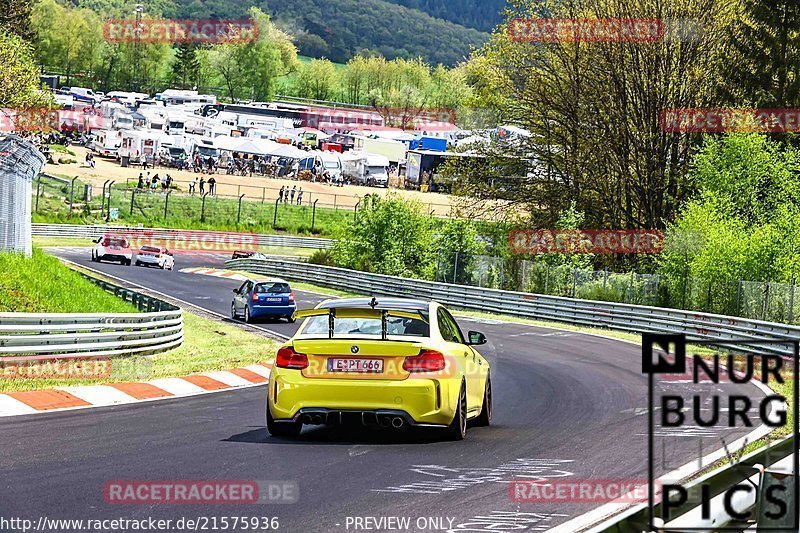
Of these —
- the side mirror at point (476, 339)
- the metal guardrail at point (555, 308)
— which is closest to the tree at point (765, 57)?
the metal guardrail at point (555, 308)

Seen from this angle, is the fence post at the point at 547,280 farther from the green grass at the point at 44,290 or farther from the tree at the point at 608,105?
the green grass at the point at 44,290

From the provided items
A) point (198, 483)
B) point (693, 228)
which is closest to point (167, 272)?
point (693, 228)

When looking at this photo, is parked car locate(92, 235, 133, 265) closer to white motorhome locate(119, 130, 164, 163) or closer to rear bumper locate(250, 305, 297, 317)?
rear bumper locate(250, 305, 297, 317)

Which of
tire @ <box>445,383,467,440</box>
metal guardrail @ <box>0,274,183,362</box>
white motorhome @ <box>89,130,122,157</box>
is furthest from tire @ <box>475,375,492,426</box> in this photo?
white motorhome @ <box>89,130,122,157</box>

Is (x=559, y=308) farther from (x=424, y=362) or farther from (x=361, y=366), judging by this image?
(x=361, y=366)

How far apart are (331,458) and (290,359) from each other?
4.30 feet

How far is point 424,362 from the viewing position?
11570 millimetres

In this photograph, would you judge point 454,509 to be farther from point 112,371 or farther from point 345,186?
point 345,186

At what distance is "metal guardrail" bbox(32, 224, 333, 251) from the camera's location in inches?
2682

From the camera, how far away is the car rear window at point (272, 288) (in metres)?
32.6

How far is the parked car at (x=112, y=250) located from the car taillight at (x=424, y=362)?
146 feet

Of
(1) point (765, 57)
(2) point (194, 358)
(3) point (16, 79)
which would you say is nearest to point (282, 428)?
(2) point (194, 358)

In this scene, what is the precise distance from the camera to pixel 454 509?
27.9 ft

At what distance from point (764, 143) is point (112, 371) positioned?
31.8m
